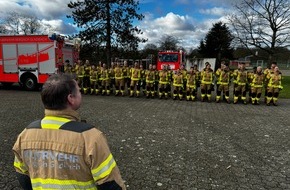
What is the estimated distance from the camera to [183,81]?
13664 mm

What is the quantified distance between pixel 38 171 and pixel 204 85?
11.8m

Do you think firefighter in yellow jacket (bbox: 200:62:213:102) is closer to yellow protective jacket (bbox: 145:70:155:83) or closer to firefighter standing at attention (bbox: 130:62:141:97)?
yellow protective jacket (bbox: 145:70:155:83)

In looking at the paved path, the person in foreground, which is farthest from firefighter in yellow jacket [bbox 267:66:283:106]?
the person in foreground

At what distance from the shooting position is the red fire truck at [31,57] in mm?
14852

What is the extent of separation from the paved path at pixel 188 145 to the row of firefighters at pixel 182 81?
7.45ft

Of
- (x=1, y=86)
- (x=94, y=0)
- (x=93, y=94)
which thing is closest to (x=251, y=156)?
(x=93, y=94)

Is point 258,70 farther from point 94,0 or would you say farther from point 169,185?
point 94,0

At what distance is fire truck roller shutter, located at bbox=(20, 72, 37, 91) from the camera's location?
15.4 m

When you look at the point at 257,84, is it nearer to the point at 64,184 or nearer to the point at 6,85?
the point at 64,184

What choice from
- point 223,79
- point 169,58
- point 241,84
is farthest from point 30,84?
point 169,58

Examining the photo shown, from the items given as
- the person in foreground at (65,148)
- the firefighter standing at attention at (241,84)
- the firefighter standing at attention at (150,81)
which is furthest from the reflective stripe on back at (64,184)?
the firefighter standing at attention at (150,81)

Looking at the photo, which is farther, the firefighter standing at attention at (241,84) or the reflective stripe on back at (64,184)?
the firefighter standing at attention at (241,84)

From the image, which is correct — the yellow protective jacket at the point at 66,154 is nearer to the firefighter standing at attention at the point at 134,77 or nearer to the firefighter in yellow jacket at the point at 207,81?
the firefighter in yellow jacket at the point at 207,81

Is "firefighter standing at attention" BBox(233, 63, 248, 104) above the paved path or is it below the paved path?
above
